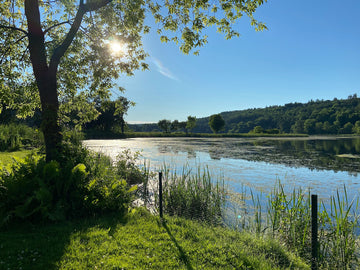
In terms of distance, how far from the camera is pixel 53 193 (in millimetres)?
5090

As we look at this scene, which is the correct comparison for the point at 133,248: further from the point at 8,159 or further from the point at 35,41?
the point at 8,159

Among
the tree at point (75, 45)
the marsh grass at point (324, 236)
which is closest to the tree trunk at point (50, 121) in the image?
the tree at point (75, 45)

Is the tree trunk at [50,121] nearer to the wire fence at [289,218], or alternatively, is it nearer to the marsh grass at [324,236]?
the wire fence at [289,218]

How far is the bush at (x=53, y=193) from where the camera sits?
461 cm

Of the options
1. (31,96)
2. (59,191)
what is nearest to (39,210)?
(59,191)

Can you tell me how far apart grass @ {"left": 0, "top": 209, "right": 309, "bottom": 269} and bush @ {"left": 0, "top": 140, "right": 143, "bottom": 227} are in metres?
0.34

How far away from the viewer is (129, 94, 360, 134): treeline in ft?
285

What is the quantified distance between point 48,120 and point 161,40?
4.76m

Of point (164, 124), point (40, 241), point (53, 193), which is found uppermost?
point (164, 124)

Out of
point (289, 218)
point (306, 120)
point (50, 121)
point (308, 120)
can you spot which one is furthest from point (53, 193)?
point (308, 120)

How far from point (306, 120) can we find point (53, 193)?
4197 inches

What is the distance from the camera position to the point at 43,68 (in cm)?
635

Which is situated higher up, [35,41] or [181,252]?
[35,41]

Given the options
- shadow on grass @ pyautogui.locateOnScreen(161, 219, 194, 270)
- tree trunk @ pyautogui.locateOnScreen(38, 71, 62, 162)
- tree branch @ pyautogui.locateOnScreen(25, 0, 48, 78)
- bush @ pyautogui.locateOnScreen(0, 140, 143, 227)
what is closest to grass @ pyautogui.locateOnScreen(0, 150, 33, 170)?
bush @ pyautogui.locateOnScreen(0, 140, 143, 227)
